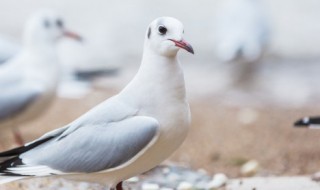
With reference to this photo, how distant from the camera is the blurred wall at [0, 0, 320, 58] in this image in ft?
27.2

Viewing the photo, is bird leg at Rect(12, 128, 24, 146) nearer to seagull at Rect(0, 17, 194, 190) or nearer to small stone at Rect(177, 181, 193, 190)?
small stone at Rect(177, 181, 193, 190)

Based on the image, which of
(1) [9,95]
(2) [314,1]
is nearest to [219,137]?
(1) [9,95]

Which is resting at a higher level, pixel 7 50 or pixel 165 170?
pixel 7 50

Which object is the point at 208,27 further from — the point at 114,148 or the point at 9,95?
the point at 114,148

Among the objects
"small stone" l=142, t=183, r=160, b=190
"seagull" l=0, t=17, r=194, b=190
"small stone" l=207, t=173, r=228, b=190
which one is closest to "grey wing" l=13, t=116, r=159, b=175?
"seagull" l=0, t=17, r=194, b=190

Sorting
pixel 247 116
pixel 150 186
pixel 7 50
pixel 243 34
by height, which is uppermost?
pixel 243 34

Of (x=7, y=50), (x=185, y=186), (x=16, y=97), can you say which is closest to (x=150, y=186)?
(x=185, y=186)

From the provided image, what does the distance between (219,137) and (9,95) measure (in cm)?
136

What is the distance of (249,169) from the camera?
427 cm

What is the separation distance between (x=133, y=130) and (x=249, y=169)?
5.25 feet

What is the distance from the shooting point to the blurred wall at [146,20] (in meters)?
8.30

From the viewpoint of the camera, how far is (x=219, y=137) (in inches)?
208

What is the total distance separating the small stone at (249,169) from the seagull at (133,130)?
145 cm

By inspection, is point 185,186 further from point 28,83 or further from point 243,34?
point 243,34
